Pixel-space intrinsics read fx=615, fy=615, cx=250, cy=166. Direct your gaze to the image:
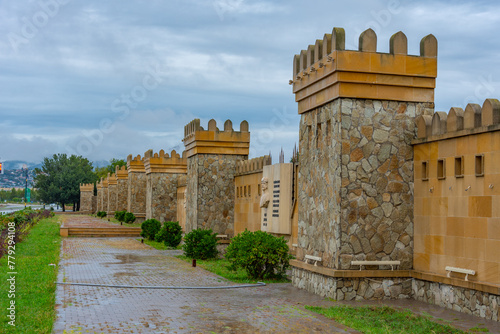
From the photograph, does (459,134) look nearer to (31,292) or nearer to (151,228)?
(31,292)

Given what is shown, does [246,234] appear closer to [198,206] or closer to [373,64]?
[373,64]

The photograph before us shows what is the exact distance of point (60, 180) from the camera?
299 feet

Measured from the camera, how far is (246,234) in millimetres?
14836

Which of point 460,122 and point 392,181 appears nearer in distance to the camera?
point 460,122

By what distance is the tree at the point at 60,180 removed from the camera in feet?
299

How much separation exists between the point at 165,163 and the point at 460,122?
26.5 m

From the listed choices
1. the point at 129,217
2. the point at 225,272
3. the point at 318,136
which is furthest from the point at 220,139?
the point at 129,217

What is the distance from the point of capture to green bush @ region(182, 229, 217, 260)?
20.0 metres

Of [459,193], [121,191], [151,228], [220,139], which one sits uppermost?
[220,139]

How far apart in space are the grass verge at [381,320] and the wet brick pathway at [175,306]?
0.26 metres

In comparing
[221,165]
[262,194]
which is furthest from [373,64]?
[221,165]

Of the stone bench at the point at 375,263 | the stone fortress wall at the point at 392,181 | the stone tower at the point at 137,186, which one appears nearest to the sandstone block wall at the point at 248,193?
the stone fortress wall at the point at 392,181

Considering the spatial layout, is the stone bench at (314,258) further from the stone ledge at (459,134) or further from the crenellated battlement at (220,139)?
the crenellated battlement at (220,139)

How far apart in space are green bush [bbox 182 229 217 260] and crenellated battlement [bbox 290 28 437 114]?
911 cm
